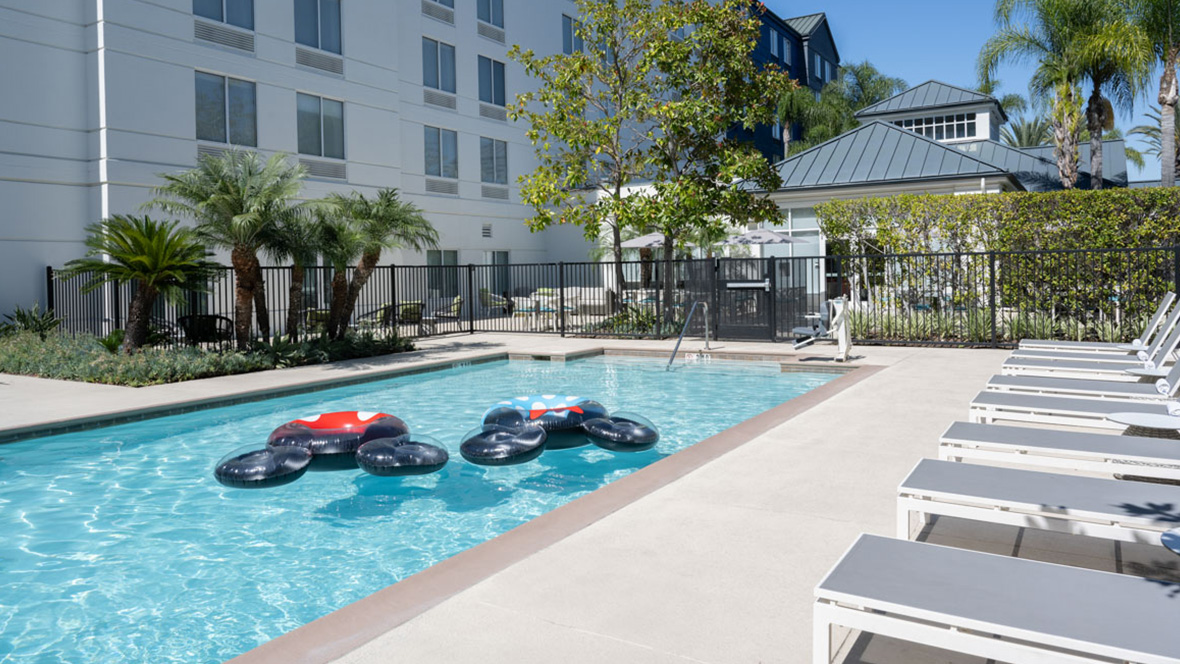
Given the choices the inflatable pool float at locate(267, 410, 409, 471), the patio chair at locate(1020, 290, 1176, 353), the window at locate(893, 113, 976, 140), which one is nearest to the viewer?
the inflatable pool float at locate(267, 410, 409, 471)

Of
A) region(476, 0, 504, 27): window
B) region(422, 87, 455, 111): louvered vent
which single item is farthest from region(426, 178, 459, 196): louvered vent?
region(476, 0, 504, 27): window

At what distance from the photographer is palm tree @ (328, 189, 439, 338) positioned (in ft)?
50.4

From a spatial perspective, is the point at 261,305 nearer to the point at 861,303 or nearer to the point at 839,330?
the point at 839,330

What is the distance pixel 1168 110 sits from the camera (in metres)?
20.5

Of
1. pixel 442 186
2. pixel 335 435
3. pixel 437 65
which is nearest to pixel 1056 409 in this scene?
pixel 335 435

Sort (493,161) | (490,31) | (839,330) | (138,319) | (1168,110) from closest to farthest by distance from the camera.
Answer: (839,330) < (138,319) < (1168,110) < (490,31) < (493,161)

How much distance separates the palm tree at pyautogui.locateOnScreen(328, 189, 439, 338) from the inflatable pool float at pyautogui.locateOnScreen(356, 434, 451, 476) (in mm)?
→ 8784

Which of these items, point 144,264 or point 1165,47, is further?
point 1165,47

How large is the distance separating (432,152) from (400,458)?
21.3 metres

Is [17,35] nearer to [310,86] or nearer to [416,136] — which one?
[310,86]

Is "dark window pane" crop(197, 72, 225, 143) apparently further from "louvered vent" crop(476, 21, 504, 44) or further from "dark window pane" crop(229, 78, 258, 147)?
"louvered vent" crop(476, 21, 504, 44)

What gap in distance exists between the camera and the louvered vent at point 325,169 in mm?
21875

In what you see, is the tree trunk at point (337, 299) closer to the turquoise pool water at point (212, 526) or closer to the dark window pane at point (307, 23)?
the turquoise pool water at point (212, 526)

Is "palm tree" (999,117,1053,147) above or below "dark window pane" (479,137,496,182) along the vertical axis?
above
